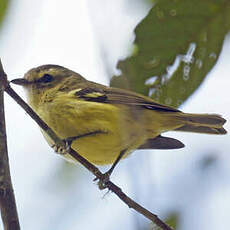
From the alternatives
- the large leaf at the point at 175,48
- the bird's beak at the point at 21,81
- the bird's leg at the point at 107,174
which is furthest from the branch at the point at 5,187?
the bird's beak at the point at 21,81

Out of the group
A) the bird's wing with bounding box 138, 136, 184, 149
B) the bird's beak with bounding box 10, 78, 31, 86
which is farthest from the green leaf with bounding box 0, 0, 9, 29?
the bird's beak with bounding box 10, 78, 31, 86

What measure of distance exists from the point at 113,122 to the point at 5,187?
1.54 metres

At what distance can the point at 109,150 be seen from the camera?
3.32 meters

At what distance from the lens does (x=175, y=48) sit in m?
1.92

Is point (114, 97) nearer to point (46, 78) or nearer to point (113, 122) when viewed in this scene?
point (113, 122)

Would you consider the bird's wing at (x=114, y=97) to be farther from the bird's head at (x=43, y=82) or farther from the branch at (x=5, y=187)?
the branch at (x=5, y=187)

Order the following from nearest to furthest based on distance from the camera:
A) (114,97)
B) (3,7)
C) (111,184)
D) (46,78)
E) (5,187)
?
(3,7) < (5,187) < (111,184) < (114,97) < (46,78)

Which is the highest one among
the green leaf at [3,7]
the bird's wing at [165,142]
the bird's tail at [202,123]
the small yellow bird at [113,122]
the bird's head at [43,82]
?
the green leaf at [3,7]

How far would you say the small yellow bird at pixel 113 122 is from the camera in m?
3.21

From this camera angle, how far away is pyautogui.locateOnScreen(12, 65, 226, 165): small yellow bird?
10.5 ft

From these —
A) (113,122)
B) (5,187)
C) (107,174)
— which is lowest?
(107,174)

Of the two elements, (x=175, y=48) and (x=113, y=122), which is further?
(x=113, y=122)

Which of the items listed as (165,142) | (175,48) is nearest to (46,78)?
(165,142)

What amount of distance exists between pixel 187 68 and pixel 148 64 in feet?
0.59
